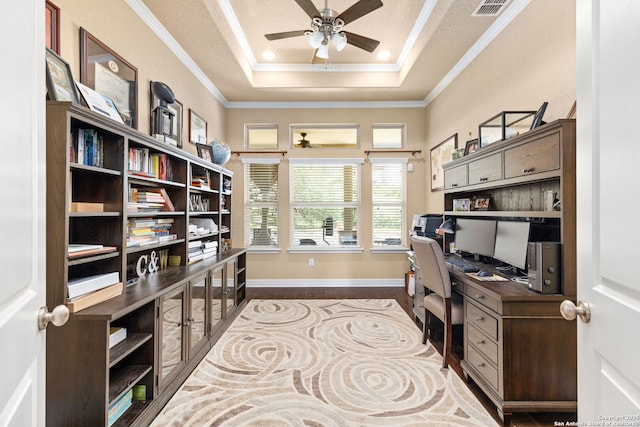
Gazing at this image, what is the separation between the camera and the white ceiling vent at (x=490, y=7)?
2.43 metres

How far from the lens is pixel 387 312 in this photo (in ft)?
11.7

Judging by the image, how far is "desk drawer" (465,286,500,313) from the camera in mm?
1797

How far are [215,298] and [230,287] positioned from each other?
1.47 ft

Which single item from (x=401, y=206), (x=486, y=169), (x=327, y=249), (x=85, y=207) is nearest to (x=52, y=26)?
(x=85, y=207)

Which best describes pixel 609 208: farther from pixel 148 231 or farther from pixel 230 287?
pixel 230 287

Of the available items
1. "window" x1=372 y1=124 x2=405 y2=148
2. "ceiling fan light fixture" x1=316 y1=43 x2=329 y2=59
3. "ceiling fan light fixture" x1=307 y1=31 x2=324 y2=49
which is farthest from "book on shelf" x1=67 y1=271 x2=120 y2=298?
"window" x1=372 y1=124 x2=405 y2=148

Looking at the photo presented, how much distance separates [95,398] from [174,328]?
2.02 ft

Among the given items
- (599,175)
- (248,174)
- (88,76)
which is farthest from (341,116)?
(599,175)

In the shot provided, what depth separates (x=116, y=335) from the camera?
5.41ft

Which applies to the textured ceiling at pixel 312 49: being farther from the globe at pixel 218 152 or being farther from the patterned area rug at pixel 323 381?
the patterned area rug at pixel 323 381

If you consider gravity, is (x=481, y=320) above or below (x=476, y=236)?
below

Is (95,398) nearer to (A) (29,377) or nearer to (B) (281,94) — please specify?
(A) (29,377)

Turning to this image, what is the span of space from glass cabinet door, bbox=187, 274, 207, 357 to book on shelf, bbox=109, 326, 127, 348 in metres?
0.52

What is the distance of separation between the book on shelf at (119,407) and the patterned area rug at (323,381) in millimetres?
203
